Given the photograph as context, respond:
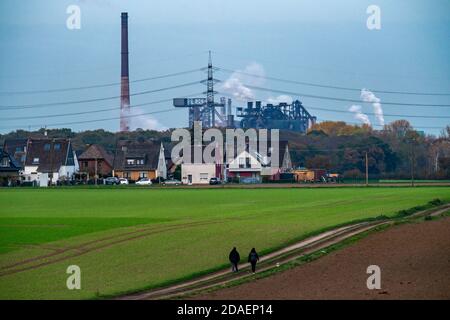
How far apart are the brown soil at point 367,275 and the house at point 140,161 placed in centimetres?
8884

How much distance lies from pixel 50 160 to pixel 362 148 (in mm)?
44384

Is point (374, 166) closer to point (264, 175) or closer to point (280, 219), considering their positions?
point (264, 175)

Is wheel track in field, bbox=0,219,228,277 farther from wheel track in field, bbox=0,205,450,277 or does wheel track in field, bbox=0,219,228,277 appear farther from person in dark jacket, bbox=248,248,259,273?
person in dark jacket, bbox=248,248,259,273

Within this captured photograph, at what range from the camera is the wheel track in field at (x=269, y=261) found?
29.1 metres

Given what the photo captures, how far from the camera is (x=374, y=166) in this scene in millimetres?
118438

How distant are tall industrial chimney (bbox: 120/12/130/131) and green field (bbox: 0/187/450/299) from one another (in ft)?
172

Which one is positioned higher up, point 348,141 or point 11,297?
point 348,141

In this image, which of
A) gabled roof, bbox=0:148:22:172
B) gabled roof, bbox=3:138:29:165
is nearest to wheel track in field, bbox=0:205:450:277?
gabled roof, bbox=0:148:22:172

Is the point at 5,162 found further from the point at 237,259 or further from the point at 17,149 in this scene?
the point at 237,259

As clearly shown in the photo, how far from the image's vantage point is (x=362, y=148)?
394 feet

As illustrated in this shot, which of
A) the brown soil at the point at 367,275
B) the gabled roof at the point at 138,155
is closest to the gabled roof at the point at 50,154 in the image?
the gabled roof at the point at 138,155

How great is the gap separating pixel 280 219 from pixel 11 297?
24.6 metres
